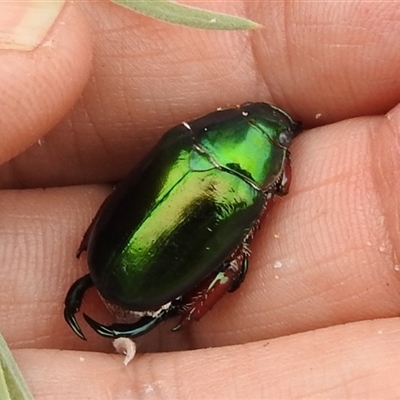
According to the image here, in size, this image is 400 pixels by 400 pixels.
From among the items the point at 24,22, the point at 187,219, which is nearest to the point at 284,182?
the point at 187,219

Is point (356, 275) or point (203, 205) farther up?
point (203, 205)

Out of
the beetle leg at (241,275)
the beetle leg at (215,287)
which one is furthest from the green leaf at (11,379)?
the beetle leg at (241,275)

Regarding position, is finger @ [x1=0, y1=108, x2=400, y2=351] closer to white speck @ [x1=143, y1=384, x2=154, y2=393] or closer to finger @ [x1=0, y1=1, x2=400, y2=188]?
finger @ [x1=0, y1=1, x2=400, y2=188]

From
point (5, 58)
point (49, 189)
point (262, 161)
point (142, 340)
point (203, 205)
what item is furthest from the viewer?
point (49, 189)

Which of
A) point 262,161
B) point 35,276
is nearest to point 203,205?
point 262,161

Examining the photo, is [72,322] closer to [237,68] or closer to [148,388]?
[148,388]

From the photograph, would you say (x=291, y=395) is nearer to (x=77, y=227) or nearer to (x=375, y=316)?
(x=375, y=316)

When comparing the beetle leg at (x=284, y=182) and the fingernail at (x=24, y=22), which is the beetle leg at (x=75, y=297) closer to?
the beetle leg at (x=284, y=182)
